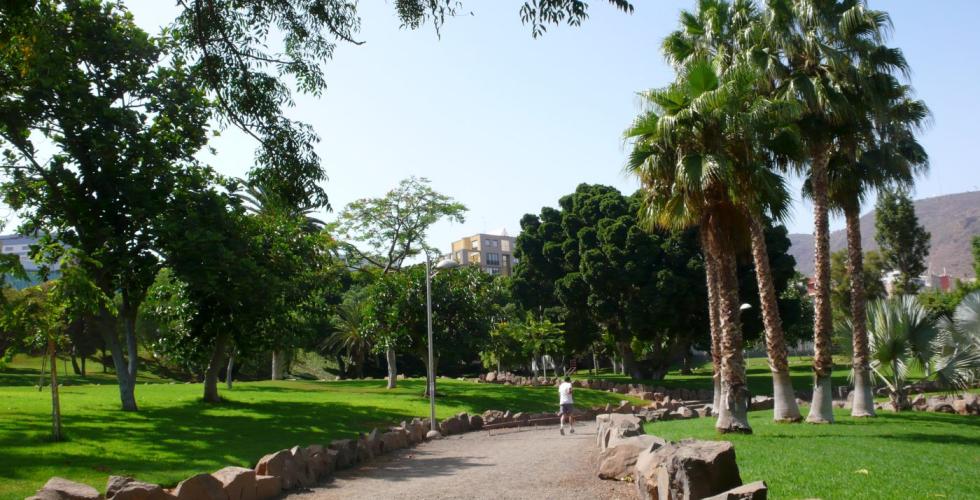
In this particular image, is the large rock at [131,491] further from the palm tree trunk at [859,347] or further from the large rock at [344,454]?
the palm tree trunk at [859,347]

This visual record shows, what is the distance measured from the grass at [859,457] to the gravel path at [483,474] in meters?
2.37

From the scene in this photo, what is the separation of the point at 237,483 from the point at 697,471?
6.69 m

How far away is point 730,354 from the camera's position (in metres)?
17.5

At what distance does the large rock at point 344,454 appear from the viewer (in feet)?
49.7

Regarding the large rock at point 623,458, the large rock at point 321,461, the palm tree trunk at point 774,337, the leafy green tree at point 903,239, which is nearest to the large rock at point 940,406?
the palm tree trunk at point 774,337

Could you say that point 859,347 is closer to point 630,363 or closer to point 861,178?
point 861,178

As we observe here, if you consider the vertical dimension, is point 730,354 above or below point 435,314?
below

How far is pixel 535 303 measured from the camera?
48.8 metres

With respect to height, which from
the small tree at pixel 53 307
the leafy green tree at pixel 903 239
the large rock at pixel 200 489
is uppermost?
the leafy green tree at pixel 903 239

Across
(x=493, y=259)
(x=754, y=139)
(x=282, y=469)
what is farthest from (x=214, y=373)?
(x=493, y=259)

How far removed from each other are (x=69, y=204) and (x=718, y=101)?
679 inches

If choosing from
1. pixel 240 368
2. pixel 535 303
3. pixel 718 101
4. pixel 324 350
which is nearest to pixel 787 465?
pixel 718 101

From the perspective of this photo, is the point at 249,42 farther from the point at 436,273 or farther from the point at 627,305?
the point at 627,305

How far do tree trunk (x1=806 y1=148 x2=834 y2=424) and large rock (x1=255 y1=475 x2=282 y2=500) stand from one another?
14312mm
